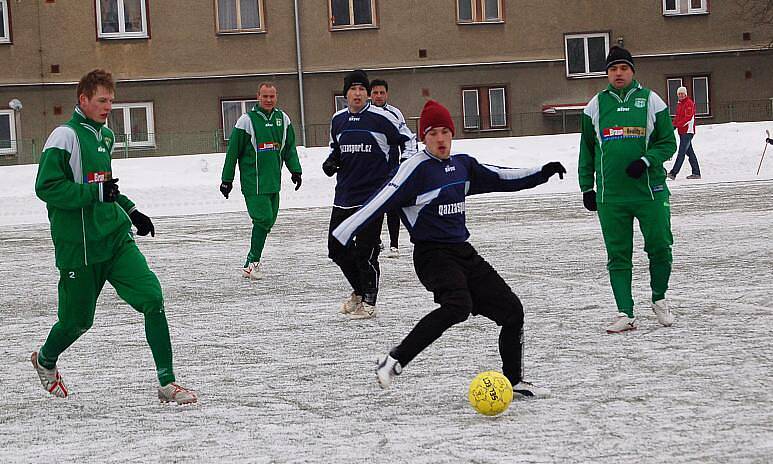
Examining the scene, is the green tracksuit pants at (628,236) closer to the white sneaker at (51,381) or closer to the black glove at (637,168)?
the black glove at (637,168)

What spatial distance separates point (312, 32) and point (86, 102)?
94.0 feet

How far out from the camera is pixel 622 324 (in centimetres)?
924

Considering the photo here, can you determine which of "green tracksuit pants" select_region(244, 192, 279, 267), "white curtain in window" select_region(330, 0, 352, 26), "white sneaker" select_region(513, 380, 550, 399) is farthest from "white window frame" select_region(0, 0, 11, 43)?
"white sneaker" select_region(513, 380, 550, 399)

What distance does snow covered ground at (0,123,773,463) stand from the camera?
621 centimetres

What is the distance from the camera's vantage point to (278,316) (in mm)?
10688

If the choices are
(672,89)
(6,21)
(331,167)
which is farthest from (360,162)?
(672,89)

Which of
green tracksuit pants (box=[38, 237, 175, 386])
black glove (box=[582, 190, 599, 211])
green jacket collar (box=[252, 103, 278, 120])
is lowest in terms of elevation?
green tracksuit pants (box=[38, 237, 175, 386])

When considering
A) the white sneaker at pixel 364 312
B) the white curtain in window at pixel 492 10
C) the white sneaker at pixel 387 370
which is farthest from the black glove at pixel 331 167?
the white curtain in window at pixel 492 10

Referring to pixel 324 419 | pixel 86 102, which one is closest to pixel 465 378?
pixel 324 419

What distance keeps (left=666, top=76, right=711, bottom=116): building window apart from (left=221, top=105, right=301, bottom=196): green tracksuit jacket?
25914 millimetres

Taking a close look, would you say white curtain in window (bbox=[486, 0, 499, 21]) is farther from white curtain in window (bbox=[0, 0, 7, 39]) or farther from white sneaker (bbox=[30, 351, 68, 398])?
white sneaker (bbox=[30, 351, 68, 398])

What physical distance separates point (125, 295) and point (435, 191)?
6.10 feet

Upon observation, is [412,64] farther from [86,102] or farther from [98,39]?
[86,102]

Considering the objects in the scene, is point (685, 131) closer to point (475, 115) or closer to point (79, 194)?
point (475, 115)
